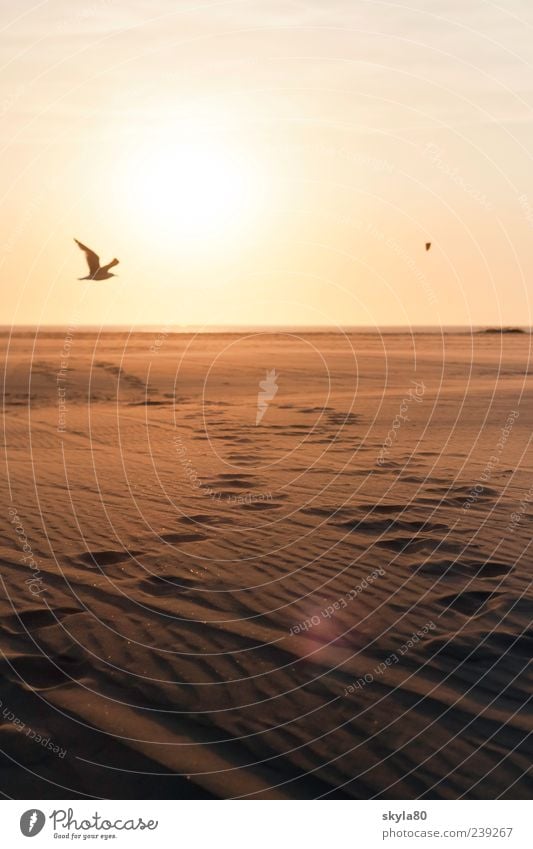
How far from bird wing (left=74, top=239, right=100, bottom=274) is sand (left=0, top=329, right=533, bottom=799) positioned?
361 cm

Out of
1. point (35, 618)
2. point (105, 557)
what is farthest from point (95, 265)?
point (35, 618)

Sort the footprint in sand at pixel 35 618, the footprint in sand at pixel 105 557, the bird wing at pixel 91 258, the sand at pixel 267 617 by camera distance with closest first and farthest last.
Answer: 1. the sand at pixel 267 617
2. the footprint in sand at pixel 35 618
3. the footprint in sand at pixel 105 557
4. the bird wing at pixel 91 258

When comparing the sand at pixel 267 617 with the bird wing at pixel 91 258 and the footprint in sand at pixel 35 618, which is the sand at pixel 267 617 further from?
the bird wing at pixel 91 258

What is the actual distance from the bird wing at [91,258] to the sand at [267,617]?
3606mm

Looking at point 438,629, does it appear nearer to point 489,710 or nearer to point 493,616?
point 493,616

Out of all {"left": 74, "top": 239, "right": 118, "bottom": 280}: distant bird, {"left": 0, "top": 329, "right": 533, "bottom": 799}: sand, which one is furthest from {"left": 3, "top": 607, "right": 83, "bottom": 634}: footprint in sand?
{"left": 74, "top": 239, "right": 118, "bottom": 280}: distant bird

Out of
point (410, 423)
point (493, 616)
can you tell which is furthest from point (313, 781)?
point (410, 423)

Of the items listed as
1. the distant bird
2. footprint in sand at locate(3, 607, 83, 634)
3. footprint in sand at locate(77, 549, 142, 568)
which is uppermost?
the distant bird

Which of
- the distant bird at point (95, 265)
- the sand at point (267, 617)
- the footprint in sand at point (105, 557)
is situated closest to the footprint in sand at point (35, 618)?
the sand at point (267, 617)

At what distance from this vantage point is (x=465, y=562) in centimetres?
1039

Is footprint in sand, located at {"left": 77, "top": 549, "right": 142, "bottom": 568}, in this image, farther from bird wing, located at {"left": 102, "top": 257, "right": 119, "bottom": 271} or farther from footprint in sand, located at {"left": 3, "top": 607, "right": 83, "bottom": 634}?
bird wing, located at {"left": 102, "top": 257, "right": 119, "bottom": 271}

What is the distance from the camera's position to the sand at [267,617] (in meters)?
6.22

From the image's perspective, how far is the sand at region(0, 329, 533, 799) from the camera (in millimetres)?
6219

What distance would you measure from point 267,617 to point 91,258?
10.7 metres
